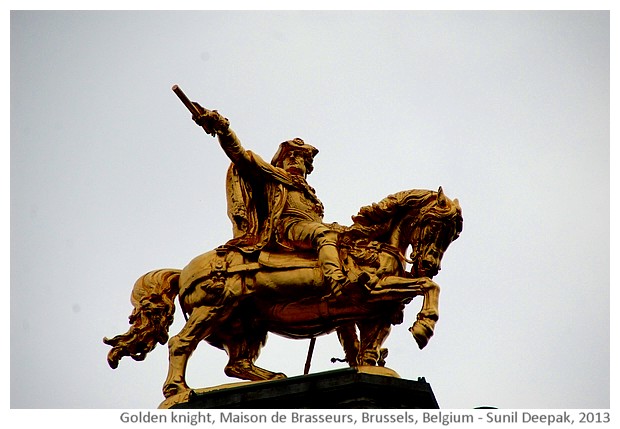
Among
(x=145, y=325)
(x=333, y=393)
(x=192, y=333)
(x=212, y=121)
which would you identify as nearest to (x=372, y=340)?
(x=333, y=393)

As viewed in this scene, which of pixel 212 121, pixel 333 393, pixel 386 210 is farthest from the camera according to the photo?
pixel 212 121

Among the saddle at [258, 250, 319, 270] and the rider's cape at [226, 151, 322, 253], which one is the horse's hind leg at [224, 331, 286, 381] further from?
the rider's cape at [226, 151, 322, 253]

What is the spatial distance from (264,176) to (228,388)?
3279 mm

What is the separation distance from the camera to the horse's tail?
2073cm

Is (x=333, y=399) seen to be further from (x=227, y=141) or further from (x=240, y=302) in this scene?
(x=227, y=141)

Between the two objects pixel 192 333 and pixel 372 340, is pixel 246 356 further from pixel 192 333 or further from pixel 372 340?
pixel 372 340

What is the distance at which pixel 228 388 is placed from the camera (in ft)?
64.2

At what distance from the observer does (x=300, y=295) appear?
20266mm

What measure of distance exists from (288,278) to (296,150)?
2.41 metres

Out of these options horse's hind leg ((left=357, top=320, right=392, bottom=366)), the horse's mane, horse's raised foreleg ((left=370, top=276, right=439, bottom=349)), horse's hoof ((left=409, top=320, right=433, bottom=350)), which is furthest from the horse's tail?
horse's hoof ((left=409, top=320, right=433, bottom=350))

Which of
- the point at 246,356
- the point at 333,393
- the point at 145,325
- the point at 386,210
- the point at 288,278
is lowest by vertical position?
the point at 333,393

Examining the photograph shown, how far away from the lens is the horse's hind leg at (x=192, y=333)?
20.3 m

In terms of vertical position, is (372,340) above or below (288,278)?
below

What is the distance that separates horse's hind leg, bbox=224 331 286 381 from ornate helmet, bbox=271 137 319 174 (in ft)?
8.37
